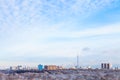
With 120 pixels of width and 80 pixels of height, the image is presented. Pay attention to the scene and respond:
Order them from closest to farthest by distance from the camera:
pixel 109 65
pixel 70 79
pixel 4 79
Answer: pixel 4 79 < pixel 70 79 < pixel 109 65

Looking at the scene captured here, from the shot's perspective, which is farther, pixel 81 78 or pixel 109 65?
pixel 109 65

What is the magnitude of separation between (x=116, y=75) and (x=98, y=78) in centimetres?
500

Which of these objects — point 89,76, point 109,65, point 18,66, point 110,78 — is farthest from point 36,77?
point 18,66

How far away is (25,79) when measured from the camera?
4484cm

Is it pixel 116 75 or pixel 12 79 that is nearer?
pixel 12 79

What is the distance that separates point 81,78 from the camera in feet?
158

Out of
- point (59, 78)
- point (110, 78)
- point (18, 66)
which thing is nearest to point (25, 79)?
point (59, 78)

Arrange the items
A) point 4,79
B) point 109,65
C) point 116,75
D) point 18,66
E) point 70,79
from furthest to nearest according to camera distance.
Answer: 1. point 18,66
2. point 109,65
3. point 116,75
4. point 70,79
5. point 4,79

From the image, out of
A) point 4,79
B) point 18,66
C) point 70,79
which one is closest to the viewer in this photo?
point 4,79

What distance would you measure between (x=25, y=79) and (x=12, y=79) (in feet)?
6.64

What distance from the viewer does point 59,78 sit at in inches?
1863

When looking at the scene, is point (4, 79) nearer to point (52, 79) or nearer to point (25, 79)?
point (25, 79)

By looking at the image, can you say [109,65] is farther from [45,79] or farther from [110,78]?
[45,79]

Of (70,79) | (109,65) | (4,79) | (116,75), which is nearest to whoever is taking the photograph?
(4,79)
